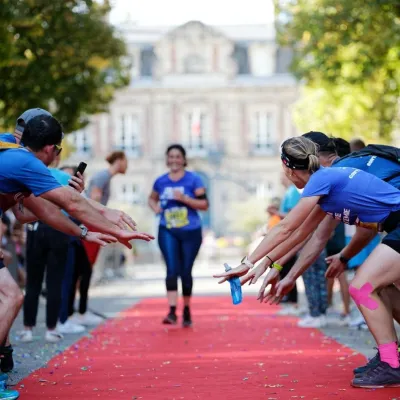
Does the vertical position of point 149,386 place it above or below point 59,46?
below

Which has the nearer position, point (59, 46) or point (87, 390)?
point (87, 390)

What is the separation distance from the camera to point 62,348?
10.9 metres

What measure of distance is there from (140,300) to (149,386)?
45.9 ft

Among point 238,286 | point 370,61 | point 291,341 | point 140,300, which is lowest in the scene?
point 140,300

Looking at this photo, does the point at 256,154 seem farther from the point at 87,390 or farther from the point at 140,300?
the point at 87,390

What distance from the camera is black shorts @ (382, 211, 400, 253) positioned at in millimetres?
7508

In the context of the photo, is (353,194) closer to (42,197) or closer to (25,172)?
(42,197)

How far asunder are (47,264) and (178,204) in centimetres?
233

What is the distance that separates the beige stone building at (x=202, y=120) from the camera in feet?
261

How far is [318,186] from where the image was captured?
7.52 metres

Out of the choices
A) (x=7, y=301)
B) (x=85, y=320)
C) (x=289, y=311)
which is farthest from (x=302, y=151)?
(x=289, y=311)

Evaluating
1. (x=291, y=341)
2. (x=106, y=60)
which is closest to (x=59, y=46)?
(x=106, y=60)

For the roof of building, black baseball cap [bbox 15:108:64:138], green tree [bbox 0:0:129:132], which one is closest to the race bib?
black baseball cap [bbox 15:108:64:138]

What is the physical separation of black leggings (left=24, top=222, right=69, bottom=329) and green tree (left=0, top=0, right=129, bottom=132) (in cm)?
1135
